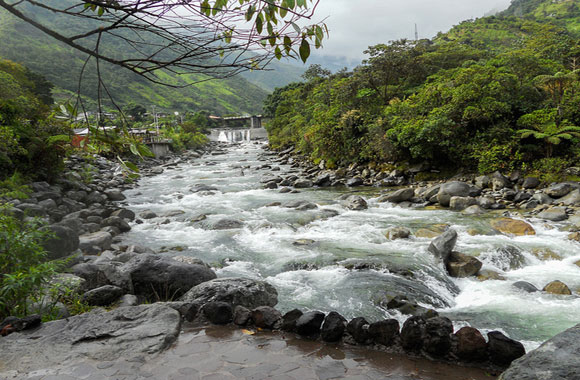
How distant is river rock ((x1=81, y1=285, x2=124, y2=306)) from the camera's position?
4969 millimetres

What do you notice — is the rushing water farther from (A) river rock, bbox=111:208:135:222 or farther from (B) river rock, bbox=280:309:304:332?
(B) river rock, bbox=280:309:304:332

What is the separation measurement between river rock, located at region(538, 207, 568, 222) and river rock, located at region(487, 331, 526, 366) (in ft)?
27.8

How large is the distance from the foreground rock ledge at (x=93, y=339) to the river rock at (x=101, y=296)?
100 cm

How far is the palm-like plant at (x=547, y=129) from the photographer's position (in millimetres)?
12413

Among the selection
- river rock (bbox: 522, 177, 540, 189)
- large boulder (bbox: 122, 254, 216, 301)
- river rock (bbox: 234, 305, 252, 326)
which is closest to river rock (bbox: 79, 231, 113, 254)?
large boulder (bbox: 122, 254, 216, 301)

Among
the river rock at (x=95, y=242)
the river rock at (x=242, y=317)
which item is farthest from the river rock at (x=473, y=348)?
the river rock at (x=95, y=242)

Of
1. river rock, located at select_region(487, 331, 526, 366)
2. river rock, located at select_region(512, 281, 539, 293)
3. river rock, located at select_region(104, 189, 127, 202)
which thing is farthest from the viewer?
river rock, located at select_region(104, 189, 127, 202)

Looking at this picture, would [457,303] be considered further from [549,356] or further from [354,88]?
[354,88]

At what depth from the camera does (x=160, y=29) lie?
1.99m

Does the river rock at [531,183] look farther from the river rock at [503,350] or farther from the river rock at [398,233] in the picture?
the river rock at [503,350]

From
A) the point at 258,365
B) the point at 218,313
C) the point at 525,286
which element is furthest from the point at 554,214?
the point at 258,365

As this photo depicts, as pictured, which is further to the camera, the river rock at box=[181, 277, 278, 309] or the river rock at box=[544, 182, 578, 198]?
the river rock at box=[544, 182, 578, 198]

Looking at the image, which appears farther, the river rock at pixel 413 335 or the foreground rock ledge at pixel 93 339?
the river rock at pixel 413 335

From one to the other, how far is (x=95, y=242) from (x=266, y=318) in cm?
665
